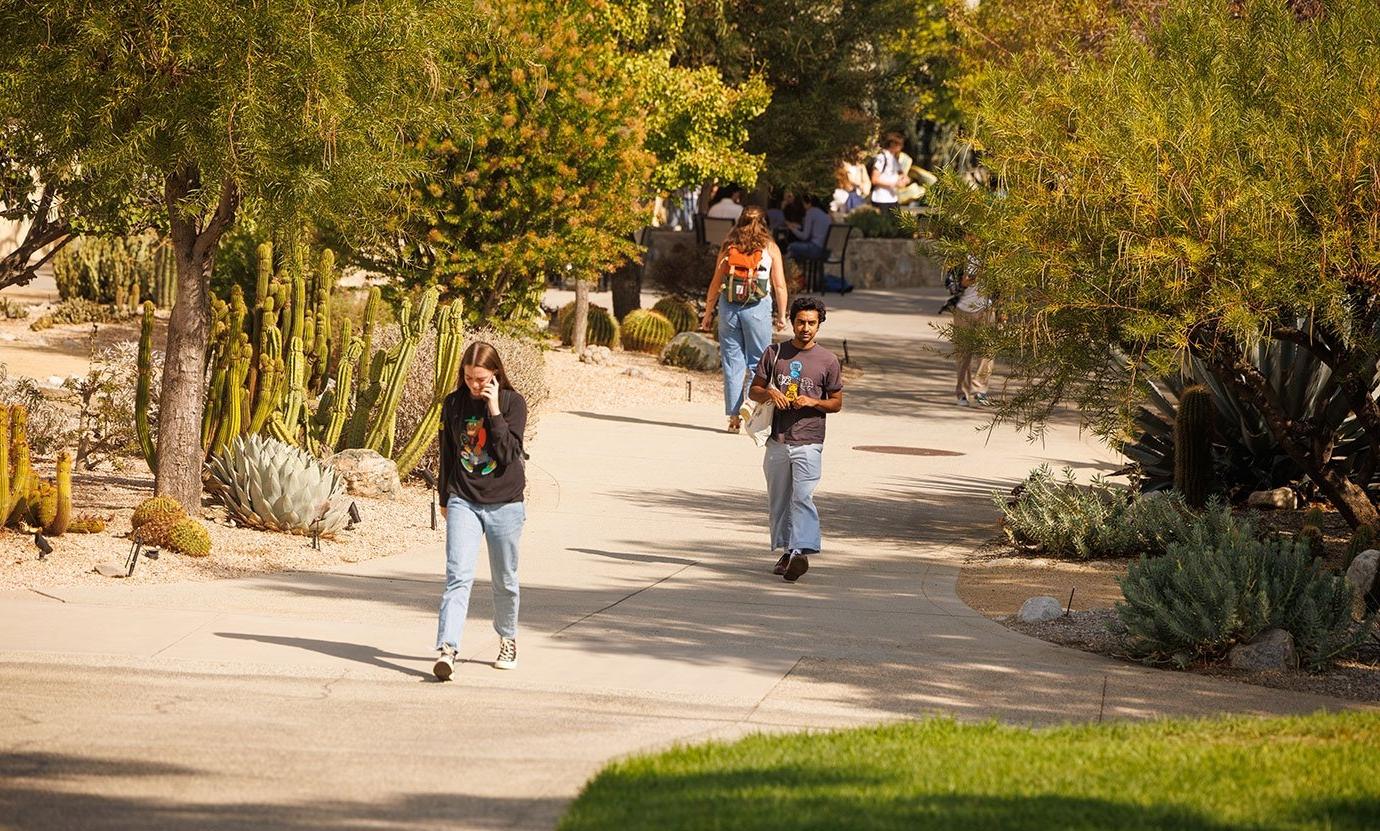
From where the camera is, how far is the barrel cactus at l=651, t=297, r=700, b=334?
23.3 metres

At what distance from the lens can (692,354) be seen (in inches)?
816

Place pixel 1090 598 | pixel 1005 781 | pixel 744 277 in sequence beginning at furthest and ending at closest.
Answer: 1. pixel 744 277
2. pixel 1090 598
3. pixel 1005 781

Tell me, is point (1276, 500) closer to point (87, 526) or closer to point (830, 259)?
point (87, 526)

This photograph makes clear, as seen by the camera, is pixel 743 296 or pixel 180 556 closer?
pixel 180 556

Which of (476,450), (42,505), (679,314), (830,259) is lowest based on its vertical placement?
(42,505)

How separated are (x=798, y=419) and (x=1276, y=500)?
13.7ft

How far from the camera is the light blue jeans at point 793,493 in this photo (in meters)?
9.73

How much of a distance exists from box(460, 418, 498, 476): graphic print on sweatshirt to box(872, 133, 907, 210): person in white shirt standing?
28608 mm

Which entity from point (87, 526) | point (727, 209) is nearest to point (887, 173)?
point (727, 209)

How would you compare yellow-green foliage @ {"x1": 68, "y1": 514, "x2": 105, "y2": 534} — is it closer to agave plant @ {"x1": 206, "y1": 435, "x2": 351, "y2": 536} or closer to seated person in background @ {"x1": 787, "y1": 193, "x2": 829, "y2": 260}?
agave plant @ {"x1": 206, "y1": 435, "x2": 351, "y2": 536}

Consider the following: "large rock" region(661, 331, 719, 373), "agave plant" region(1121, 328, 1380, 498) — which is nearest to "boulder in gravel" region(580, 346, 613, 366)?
"large rock" region(661, 331, 719, 373)

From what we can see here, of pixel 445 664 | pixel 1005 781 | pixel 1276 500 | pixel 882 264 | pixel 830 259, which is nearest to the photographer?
pixel 1005 781

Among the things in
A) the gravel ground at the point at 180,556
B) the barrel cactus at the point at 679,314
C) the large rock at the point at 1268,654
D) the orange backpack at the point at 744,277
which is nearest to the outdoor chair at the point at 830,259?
the barrel cactus at the point at 679,314

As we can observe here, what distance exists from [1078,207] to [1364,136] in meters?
1.47
